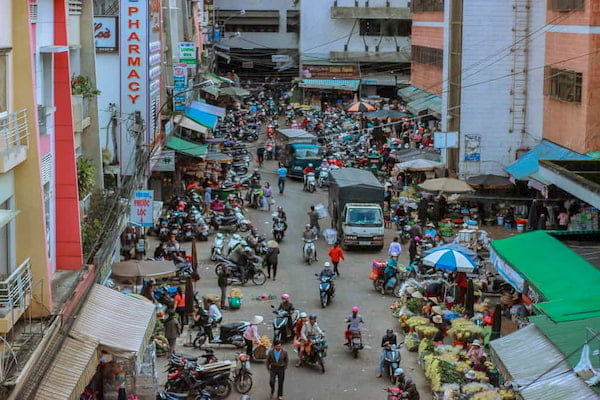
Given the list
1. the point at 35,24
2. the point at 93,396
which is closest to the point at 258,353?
the point at 93,396

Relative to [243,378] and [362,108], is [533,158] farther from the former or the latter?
[362,108]

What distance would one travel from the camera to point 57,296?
17.3 m

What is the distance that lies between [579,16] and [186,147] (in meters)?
16.0

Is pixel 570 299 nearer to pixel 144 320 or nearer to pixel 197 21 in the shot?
pixel 144 320

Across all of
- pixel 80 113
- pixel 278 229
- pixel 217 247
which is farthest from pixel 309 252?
pixel 80 113

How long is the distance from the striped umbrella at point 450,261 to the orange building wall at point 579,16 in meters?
10.2

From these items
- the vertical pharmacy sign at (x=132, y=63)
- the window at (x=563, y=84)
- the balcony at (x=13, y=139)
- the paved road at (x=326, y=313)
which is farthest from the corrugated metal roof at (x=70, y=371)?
the window at (x=563, y=84)

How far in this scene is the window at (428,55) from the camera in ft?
164

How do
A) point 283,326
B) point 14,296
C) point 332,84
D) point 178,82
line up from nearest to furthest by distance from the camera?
point 14,296
point 283,326
point 178,82
point 332,84

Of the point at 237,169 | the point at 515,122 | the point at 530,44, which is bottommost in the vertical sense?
the point at 237,169

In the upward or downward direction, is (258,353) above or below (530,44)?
below

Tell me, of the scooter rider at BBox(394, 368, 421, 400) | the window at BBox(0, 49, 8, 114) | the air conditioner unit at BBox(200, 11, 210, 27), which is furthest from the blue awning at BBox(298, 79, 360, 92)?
the window at BBox(0, 49, 8, 114)

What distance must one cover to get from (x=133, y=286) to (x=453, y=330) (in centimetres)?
767

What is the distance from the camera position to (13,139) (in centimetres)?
1477
